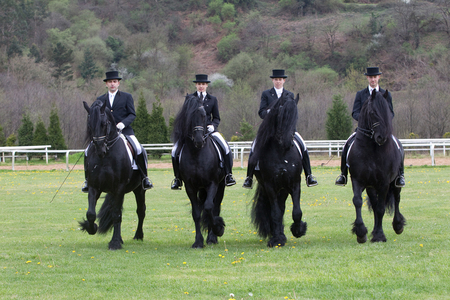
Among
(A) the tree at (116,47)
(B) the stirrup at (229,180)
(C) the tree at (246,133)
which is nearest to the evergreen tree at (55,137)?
(C) the tree at (246,133)

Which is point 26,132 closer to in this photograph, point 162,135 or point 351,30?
point 162,135

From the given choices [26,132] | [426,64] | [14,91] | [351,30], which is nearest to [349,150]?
[26,132]

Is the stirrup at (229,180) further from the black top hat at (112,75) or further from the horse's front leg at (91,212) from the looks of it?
the black top hat at (112,75)

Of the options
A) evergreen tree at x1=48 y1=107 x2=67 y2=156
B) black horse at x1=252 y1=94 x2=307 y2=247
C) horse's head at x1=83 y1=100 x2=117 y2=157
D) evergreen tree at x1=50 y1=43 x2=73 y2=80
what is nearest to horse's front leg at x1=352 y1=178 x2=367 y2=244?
black horse at x1=252 y1=94 x2=307 y2=247

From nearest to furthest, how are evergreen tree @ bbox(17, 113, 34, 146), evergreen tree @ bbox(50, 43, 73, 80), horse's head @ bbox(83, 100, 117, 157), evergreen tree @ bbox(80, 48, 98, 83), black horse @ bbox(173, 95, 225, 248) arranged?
horse's head @ bbox(83, 100, 117, 157), black horse @ bbox(173, 95, 225, 248), evergreen tree @ bbox(17, 113, 34, 146), evergreen tree @ bbox(50, 43, 73, 80), evergreen tree @ bbox(80, 48, 98, 83)

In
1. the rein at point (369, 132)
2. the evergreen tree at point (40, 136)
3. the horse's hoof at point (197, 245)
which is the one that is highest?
the rein at point (369, 132)

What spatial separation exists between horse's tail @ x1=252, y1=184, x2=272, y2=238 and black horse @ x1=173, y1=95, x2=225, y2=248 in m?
0.86

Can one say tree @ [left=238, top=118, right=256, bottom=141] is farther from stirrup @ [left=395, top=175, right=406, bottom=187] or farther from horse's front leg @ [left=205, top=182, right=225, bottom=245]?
stirrup @ [left=395, top=175, right=406, bottom=187]

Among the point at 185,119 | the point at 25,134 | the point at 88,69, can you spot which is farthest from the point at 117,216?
the point at 88,69

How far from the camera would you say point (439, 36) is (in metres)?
91.5

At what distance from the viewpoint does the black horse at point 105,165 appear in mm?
9227

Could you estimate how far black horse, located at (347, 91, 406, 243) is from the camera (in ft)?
30.8

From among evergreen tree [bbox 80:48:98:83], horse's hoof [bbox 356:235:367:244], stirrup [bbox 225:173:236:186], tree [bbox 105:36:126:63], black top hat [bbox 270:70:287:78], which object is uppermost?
tree [bbox 105:36:126:63]

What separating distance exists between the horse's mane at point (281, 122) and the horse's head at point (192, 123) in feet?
3.67
